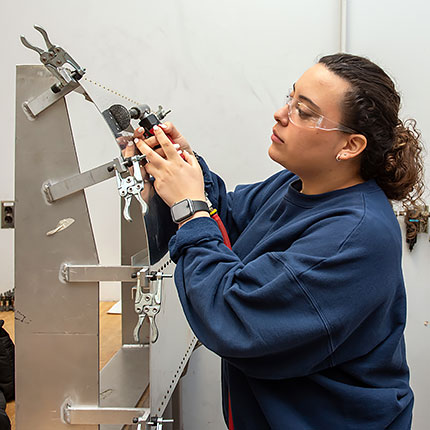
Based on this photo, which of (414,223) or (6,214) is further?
(414,223)

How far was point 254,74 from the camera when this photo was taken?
1.75m

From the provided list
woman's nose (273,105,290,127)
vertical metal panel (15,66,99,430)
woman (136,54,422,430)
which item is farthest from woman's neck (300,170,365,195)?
vertical metal panel (15,66,99,430)

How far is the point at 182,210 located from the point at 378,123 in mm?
383

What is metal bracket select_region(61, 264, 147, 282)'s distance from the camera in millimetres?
852

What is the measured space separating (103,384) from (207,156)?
1.00 m

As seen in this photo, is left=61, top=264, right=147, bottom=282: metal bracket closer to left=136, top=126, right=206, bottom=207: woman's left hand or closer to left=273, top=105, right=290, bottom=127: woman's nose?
left=136, top=126, right=206, bottom=207: woman's left hand

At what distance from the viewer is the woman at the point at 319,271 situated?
0.64 m

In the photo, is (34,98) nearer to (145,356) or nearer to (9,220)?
(9,220)

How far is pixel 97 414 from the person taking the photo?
86 centimetres

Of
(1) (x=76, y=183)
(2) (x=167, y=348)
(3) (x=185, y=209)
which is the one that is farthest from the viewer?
(2) (x=167, y=348)

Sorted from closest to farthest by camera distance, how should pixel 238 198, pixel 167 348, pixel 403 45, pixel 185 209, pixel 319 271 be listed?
pixel 319 271, pixel 185 209, pixel 167 348, pixel 238 198, pixel 403 45

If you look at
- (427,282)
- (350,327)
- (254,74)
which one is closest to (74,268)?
(350,327)

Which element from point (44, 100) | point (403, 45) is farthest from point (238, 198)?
point (403, 45)

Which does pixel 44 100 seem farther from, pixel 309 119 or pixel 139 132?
pixel 309 119
